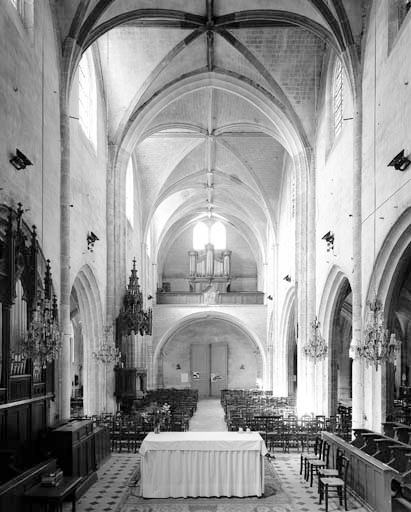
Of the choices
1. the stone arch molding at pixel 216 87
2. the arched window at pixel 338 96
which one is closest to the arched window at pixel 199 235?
the stone arch molding at pixel 216 87

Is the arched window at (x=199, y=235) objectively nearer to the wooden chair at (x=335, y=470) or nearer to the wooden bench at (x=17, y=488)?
the wooden chair at (x=335, y=470)

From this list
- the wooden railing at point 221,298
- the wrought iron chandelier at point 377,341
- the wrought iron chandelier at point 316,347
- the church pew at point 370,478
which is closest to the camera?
the church pew at point 370,478

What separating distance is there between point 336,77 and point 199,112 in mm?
7935

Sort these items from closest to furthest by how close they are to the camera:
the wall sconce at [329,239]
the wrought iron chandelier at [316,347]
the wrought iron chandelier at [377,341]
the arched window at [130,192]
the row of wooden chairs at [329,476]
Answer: the row of wooden chairs at [329,476] → the wrought iron chandelier at [377,341] → the wall sconce at [329,239] → the wrought iron chandelier at [316,347] → the arched window at [130,192]

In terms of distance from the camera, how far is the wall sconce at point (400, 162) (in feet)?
42.3

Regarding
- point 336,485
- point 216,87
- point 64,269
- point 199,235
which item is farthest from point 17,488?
point 199,235

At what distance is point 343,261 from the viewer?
19219 mm

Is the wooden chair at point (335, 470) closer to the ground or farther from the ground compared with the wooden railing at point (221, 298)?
closer to the ground

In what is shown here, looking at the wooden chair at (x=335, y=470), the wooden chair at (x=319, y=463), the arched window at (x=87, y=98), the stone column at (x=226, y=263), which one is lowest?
the wooden chair at (x=319, y=463)

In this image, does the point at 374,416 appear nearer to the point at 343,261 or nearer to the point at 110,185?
the point at 343,261

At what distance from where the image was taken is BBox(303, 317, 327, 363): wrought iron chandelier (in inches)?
880

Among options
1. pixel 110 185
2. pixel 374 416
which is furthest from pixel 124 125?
pixel 374 416

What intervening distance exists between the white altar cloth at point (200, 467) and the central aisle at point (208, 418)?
38.8 feet

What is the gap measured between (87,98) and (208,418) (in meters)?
15.0
